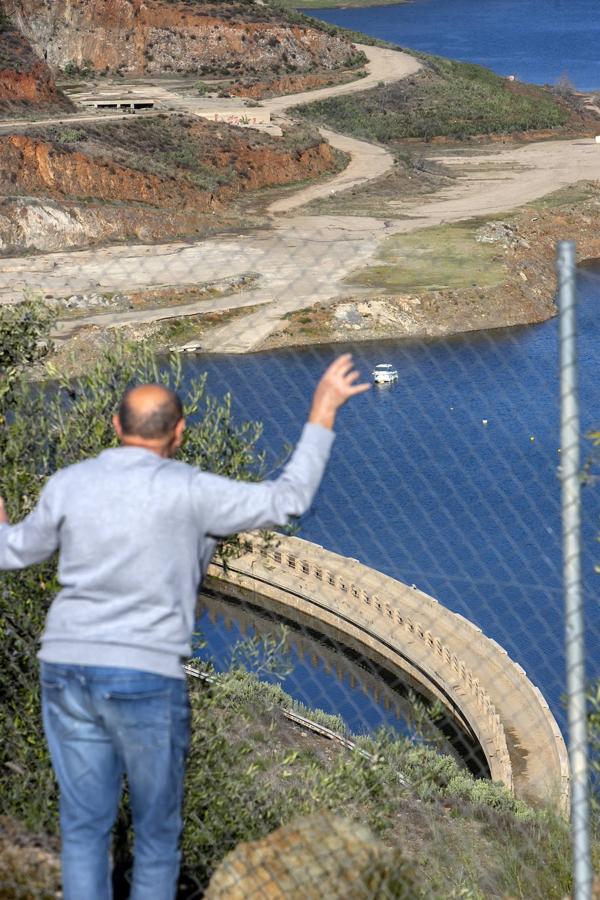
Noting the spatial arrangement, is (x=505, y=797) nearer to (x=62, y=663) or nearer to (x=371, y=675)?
(x=371, y=675)

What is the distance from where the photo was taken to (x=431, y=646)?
2680cm

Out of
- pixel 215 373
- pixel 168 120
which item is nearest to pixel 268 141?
pixel 168 120

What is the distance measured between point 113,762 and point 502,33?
542ft

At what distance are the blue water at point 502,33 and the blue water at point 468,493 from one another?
82207mm

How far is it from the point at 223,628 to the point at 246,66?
2545 inches

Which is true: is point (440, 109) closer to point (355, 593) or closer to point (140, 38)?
point (140, 38)

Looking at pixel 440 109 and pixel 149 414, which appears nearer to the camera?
pixel 149 414

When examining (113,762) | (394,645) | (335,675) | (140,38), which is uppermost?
(113,762)

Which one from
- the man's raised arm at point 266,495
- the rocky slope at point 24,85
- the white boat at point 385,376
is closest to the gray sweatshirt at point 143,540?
the man's raised arm at point 266,495

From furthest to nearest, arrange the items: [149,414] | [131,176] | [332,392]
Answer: [131,176]
[332,392]
[149,414]

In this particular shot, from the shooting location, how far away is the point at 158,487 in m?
4.48

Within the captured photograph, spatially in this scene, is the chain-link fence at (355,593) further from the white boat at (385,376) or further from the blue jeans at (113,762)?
the blue jeans at (113,762)

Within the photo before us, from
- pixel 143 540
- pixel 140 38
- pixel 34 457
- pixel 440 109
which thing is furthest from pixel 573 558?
pixel 140 38

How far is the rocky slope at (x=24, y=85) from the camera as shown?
221 feet
